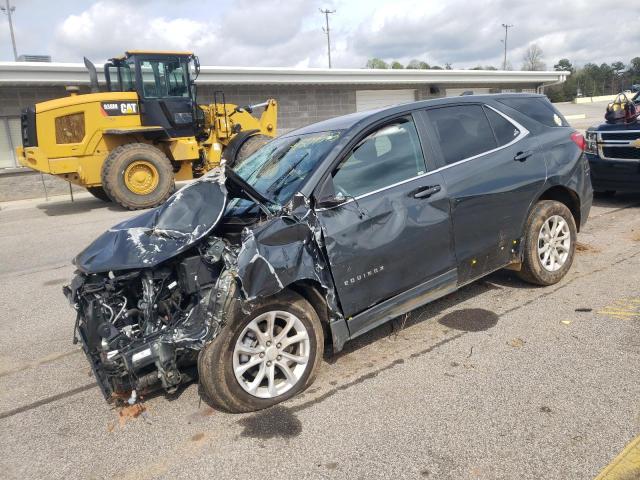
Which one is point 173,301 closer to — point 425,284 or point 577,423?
point 425,284

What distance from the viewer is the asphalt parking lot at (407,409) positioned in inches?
104

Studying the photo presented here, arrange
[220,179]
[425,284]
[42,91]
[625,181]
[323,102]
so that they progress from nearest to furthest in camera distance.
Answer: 1. [220,179]
2. [425,284]
3. [625,181]
4. [42,91]
5. [323,102]

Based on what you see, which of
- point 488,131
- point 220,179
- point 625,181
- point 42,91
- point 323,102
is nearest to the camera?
point 220,179

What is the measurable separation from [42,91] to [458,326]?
16439 mm

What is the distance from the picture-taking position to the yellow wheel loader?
1133cm

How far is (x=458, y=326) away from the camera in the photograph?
413cm

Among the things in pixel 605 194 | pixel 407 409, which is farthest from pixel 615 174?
pixel 407 409

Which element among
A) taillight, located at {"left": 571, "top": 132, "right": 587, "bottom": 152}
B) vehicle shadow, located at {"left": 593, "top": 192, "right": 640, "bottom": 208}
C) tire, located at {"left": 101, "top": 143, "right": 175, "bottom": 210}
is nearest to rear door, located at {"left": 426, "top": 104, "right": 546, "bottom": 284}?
taillight, located at {"left": 571, "top": 132, "right": 587, "bottom": 152}

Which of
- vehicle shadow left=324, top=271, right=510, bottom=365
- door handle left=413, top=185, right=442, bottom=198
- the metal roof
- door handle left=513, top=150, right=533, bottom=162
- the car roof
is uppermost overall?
the metal roof

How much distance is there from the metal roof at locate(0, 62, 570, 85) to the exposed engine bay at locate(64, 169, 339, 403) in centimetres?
1446

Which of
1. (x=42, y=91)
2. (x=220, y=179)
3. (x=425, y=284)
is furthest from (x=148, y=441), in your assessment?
(x=42, y=91)

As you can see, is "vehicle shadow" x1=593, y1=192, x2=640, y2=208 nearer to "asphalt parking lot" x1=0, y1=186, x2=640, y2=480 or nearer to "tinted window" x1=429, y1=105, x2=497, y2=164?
"asphalt parking lot" x1=0, y1=186, x2=640, y2=480

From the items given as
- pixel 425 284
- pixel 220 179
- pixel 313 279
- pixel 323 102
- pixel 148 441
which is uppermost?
pixel 323 102

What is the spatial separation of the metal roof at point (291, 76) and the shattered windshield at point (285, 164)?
45.4 ft
